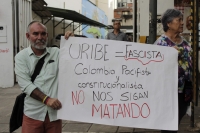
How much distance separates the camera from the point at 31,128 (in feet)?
9.24

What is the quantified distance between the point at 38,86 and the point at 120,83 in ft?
2.75

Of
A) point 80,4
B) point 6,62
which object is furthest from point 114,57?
point 80,4

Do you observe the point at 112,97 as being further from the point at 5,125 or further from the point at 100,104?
the point at 5,125

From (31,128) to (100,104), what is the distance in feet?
2.37

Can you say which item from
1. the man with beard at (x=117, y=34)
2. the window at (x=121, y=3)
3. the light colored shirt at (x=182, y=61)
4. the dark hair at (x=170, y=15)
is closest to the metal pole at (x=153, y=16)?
the dark hair at (x=170, y=15)

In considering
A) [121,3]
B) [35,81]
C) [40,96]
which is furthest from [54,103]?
[121,3]

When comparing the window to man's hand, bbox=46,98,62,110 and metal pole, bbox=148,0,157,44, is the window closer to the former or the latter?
metal pole, bbox=148,0,157,44

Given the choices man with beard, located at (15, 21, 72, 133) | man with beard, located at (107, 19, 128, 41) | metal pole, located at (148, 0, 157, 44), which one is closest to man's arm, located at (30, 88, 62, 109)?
man with beard, located at (15, 21, 72, 133)

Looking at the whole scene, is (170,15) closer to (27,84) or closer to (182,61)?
(182,61)

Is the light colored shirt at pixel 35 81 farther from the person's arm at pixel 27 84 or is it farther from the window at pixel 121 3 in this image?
the window at pixel 121 3

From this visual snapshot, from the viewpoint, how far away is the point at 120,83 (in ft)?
10.0

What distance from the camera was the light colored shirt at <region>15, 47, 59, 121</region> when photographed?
2771 millimetres

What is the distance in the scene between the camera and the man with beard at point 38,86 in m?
2.76

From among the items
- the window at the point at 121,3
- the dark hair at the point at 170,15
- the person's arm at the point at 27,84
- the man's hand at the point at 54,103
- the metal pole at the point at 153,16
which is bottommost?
the man's hand at the point at 54,103
